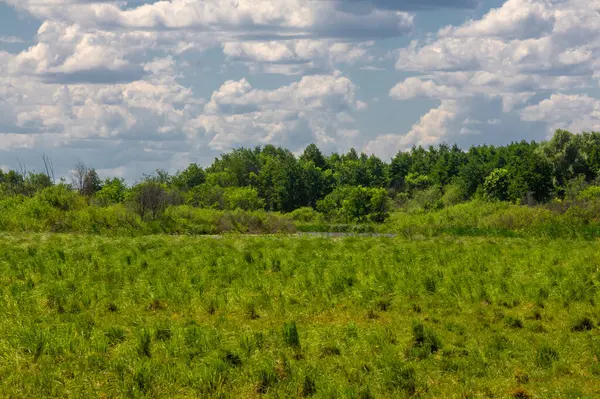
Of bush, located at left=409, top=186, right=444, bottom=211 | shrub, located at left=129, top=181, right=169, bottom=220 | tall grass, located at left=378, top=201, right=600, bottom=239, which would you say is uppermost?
shrub, located at left=129, top=181, right=169, bottom=220

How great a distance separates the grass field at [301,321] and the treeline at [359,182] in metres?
32.1

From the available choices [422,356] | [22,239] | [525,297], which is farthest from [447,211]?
[422,356]

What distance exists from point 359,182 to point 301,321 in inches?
4829

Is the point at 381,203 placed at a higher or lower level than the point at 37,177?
lower

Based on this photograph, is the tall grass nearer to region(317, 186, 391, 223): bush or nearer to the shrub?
the shrub

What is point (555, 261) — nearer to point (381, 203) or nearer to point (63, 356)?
point (63, 356)

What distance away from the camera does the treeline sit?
89.2 m

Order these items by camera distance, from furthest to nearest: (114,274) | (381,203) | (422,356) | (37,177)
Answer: (37,177), (381,203), (114,274), (422,356)

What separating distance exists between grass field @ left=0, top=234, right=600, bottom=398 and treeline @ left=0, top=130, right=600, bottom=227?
32.1 meters

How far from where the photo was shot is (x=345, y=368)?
13445 millimetres

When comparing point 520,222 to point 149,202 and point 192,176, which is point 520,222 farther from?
point 192,176

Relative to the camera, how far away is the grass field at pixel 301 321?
12.9 m

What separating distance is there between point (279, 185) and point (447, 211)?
5795 cm

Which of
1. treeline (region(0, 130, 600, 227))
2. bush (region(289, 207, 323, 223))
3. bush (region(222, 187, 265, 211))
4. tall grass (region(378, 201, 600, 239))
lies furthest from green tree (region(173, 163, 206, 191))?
tall grass (region(378, 201, 600, 239))
